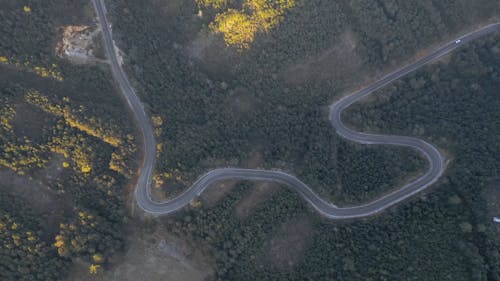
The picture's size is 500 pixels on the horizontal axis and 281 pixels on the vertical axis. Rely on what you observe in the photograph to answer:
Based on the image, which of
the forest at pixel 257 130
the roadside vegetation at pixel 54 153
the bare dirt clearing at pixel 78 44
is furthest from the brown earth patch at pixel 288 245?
the bare dirt clearing at pixel 78 44

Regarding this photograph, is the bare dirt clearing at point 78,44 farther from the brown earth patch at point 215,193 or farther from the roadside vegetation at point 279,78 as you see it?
the brown earth patch at point 215,193

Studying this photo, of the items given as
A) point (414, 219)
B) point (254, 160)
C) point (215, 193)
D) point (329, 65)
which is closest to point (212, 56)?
point (254, 160)

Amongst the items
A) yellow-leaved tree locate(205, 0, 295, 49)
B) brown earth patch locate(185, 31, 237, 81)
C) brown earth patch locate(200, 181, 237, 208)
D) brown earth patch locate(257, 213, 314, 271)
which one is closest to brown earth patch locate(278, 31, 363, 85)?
yellow-leaved tree locate(205, 0, 295, 49)

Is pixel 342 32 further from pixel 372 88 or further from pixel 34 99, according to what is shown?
pixel 34 99

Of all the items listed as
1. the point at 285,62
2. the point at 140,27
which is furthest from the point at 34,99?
the point at 285,62

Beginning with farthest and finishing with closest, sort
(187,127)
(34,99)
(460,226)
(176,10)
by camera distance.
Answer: (176,10)
(187,127)
(34,99)
(460,226)

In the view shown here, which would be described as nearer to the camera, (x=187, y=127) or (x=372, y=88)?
(x=187, y=127)
